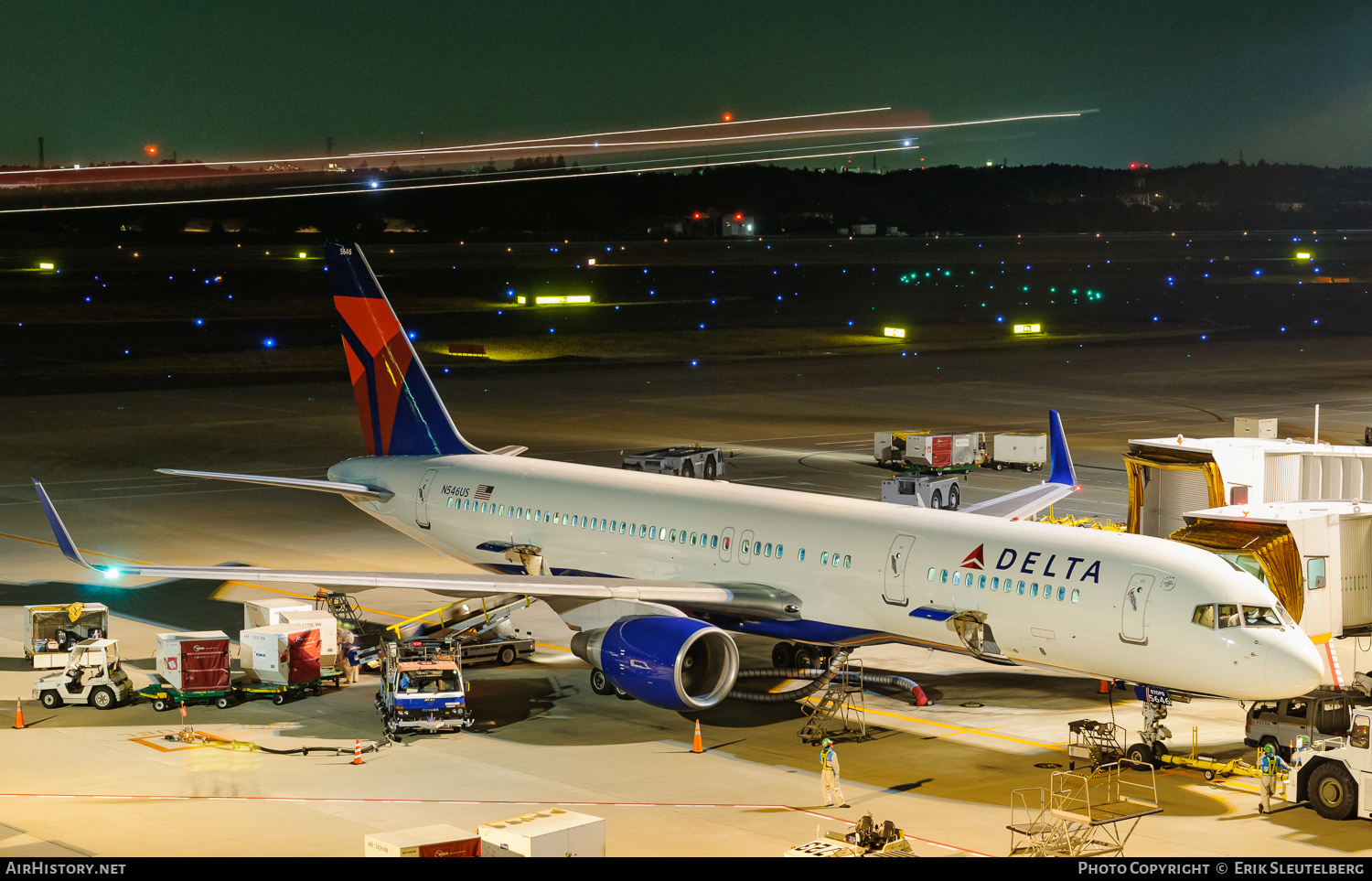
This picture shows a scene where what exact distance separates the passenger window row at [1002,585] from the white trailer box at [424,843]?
35.3 ft

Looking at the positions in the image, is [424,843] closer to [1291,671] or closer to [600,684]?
[600,684]

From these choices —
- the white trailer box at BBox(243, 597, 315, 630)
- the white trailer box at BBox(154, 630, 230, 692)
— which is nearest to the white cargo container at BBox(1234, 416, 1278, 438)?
the white trailer box at BBox(243, 597, 315, 630)

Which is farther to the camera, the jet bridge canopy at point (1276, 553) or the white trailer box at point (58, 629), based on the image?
the white trailer box at point (58, 629)

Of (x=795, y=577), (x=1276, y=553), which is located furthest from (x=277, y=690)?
(x=1276, y=553)

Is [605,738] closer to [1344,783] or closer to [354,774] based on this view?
[354,774]

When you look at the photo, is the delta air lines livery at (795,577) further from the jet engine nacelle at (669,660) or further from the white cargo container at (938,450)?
the white cargo container at (938,450)

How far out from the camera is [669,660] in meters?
25.1

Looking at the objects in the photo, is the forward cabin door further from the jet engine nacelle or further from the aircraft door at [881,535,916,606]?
the jet engine nacelle

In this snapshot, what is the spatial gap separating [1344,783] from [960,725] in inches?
278

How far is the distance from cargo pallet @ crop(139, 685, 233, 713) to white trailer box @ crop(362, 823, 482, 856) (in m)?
11.4

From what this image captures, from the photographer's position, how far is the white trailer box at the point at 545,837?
1669cm

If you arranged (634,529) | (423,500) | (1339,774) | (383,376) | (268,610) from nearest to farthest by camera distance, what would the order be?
(1339,774), (268,610), (634,529), (423,500), (383,376)

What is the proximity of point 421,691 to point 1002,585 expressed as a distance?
394 inches

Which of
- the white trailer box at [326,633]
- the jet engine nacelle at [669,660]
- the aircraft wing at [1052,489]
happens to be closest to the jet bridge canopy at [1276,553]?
the aircraft wing at [1052,489]
